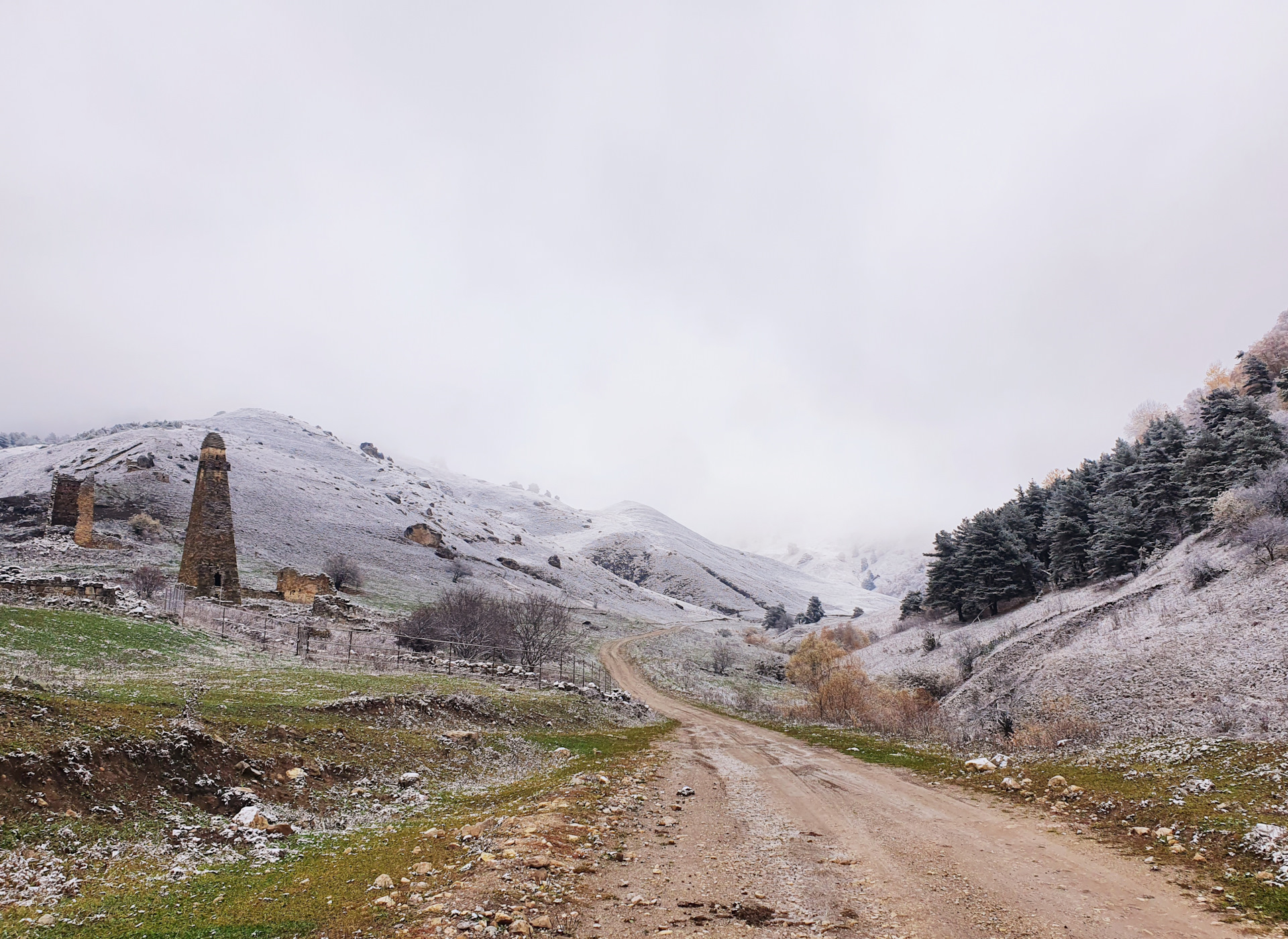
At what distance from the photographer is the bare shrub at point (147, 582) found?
36.7m

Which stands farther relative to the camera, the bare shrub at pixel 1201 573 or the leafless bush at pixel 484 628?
the leafless bush at pixel 484 628

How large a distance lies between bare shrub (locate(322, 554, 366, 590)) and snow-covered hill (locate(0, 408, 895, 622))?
7.32 feet

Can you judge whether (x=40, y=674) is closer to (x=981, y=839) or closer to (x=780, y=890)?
(x=780, y=890)

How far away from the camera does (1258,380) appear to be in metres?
57.7

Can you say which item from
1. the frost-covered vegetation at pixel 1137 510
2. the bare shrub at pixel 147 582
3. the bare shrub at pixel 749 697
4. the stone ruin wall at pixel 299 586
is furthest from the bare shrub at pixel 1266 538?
the stone ruin wall at pixel 299 586

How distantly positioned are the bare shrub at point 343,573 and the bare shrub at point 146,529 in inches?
618

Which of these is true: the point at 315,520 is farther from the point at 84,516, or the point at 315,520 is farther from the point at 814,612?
the point at 814,612

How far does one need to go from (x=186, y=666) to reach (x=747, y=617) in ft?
458

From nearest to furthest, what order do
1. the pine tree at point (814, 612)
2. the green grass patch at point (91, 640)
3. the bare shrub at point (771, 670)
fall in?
1. the green grass patch at point (91, 640)
2. the bare shrub at point (771, 670)
3. the pine tree at point (814, 612)

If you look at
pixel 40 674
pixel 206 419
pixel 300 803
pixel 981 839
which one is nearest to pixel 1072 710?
pixel 981 839

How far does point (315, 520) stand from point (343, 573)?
101ft

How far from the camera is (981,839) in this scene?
34.7ft

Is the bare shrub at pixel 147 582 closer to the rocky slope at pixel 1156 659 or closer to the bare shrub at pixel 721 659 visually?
the rocky slope at pixel 1156 659

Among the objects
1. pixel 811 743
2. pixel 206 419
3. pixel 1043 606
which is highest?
pixel 206 419
